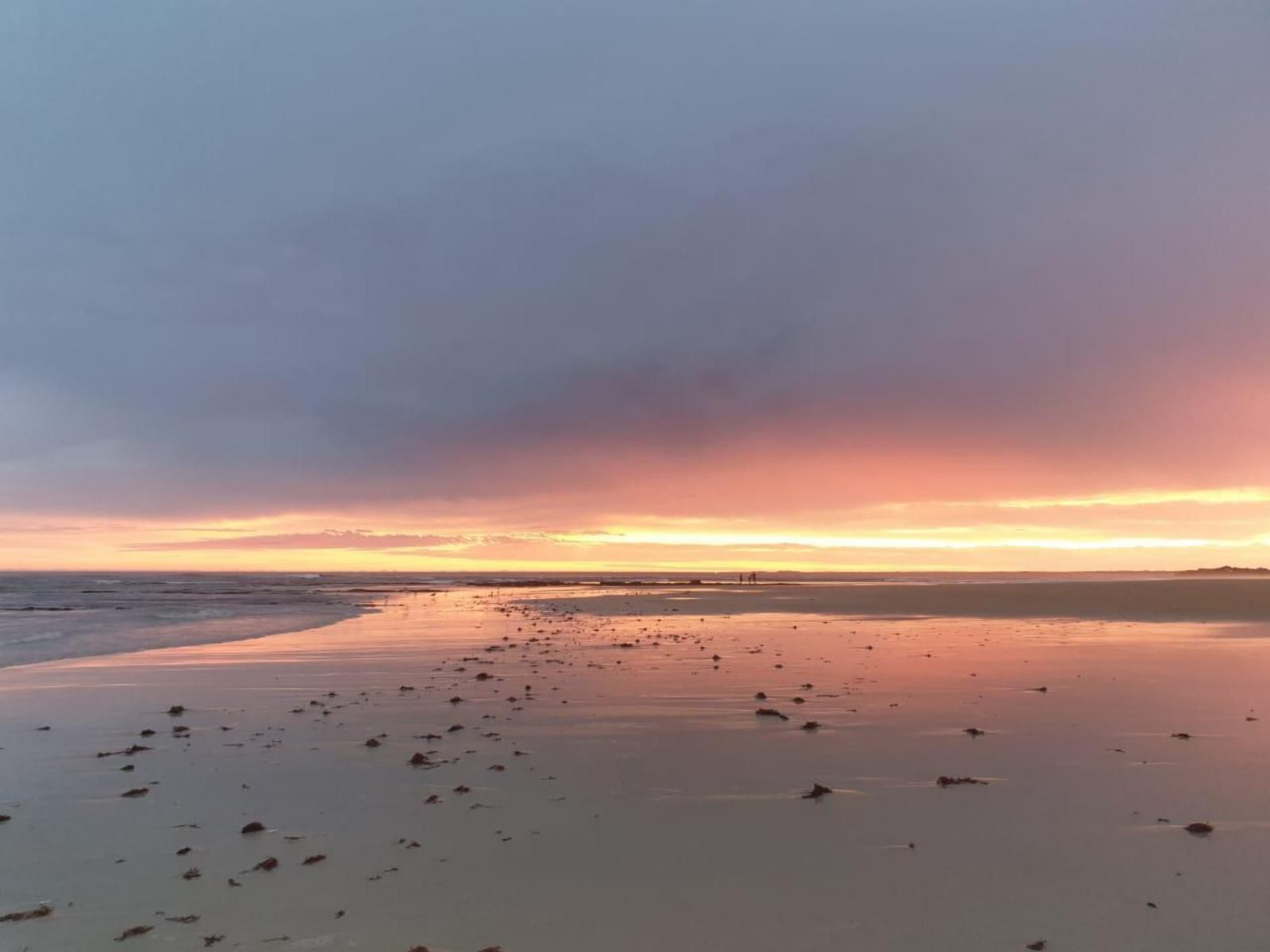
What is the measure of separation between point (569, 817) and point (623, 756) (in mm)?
2360

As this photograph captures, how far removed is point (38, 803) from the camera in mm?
8734

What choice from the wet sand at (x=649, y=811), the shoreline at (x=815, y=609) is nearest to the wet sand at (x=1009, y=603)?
the shoreline at (x=815, y=609)

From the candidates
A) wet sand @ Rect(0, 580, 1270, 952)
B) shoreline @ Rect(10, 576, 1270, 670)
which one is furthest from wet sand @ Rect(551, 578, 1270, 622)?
wet sand @ Rect(0, 580, 1270, 952)

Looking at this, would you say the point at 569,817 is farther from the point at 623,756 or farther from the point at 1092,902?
the point at 1092,902

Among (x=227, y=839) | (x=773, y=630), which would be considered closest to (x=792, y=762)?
(x=227, y=839)

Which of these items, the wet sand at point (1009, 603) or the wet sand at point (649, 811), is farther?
the wet sand at point (1009, 603)

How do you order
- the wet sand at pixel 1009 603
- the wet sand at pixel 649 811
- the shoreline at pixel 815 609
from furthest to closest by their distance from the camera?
the wet sand at pixel 1009 603 → the shoreline at pixel 815 609 → the wet sand at pixel 649 811

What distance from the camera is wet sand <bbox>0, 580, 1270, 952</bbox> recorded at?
18.6 feet

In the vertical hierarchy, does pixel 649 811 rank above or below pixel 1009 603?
below

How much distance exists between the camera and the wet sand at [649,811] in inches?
223

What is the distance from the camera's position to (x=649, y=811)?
26.4ft

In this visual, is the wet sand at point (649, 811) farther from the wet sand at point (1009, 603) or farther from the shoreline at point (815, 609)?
the wet sand at point (1009, 603)

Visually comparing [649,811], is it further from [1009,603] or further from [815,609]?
[1009,603]

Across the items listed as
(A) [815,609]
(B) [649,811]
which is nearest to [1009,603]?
(A) [815,609]
